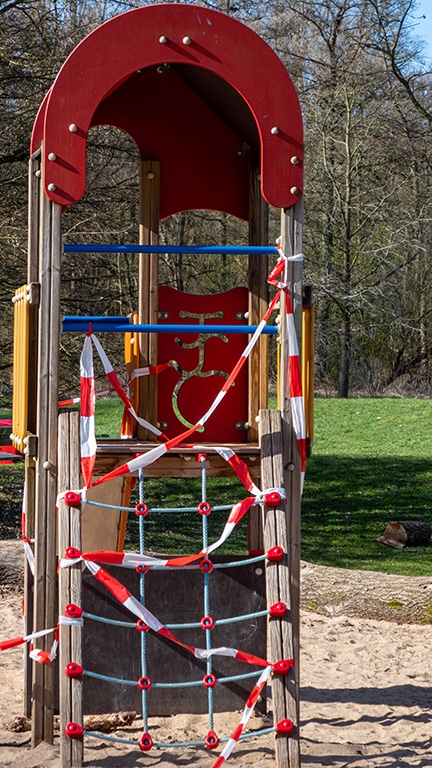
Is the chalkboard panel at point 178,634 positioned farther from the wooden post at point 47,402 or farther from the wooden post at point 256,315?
the wooden post at point 256,315

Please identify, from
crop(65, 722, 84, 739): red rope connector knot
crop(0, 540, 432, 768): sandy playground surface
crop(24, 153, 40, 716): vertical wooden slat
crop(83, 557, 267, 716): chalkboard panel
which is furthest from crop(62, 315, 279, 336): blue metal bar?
crop(0, 540, 432, 768): sandy playground surface

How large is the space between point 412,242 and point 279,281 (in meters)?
20.7

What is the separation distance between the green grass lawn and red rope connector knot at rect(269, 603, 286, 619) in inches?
185

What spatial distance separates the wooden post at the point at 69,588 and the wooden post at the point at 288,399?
0.91 m

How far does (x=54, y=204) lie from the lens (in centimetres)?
402

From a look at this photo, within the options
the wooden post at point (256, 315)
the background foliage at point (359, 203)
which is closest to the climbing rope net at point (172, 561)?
the wooden post at point (256, 315)

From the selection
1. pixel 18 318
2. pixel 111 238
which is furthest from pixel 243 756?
pixel 111 238

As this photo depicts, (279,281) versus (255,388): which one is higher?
(279,281)

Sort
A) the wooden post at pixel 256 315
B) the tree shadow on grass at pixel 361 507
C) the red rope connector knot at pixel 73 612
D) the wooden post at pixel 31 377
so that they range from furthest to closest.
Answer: the tree shadow on grass at pixel 361 507, the wooden post at pixel 256 315, the wooden post at pixel 31 377, the red rope connector knot at pixel 73 612

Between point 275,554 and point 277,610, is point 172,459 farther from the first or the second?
point 277,610

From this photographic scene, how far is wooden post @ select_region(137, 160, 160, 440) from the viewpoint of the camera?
16.5 feet

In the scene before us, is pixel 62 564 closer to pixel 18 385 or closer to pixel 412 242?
pixel 18 385

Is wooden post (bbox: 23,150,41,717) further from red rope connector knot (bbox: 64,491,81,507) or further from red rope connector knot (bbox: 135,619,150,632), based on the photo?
red rope connector knot (bbox: 135,619,150,632)

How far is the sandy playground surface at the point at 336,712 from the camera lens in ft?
13.5
